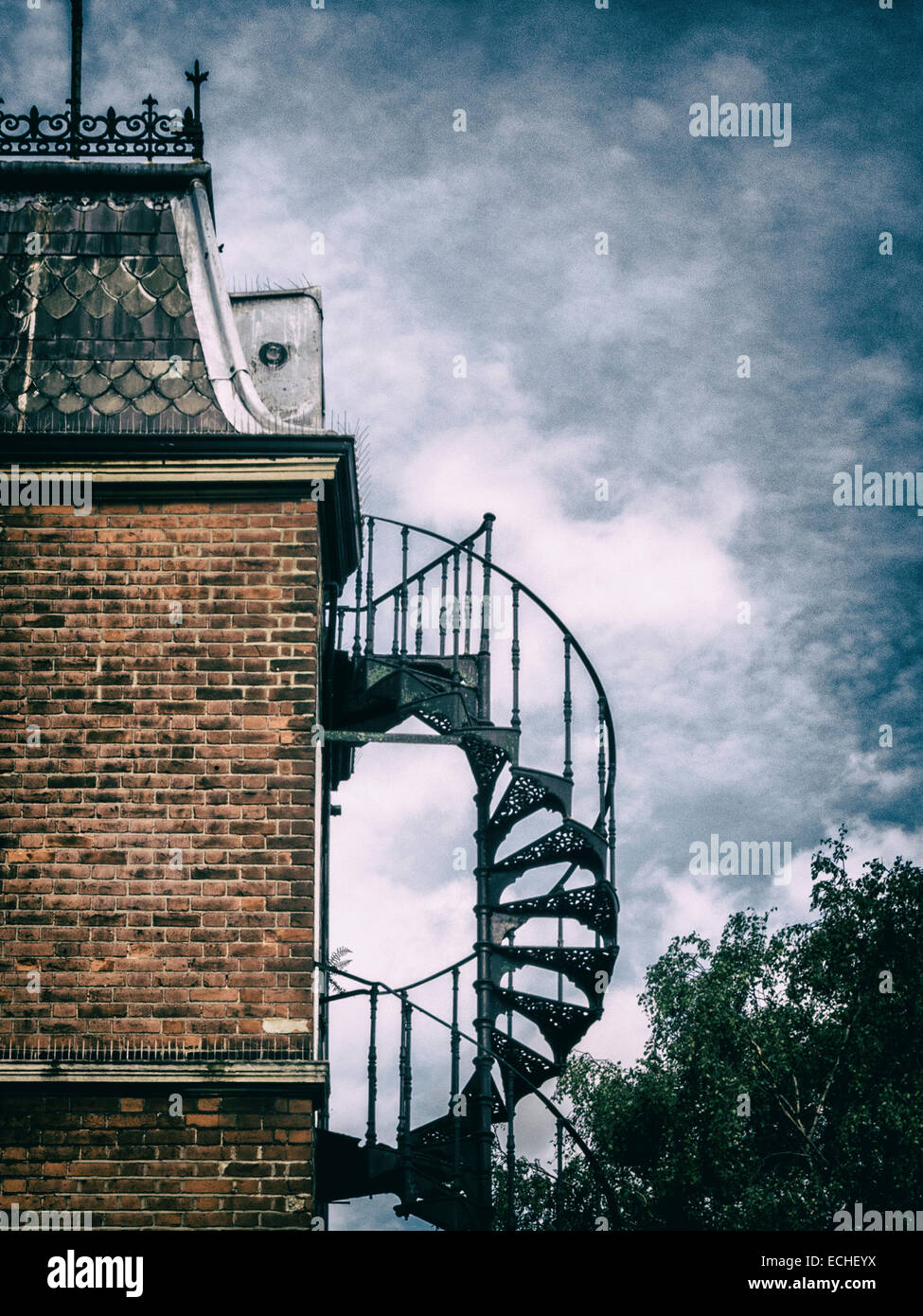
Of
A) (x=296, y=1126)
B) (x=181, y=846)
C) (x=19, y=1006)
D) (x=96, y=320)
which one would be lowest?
(x=296, y=1126)

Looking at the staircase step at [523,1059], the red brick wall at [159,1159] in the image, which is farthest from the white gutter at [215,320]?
the staircase step at [523,1059]

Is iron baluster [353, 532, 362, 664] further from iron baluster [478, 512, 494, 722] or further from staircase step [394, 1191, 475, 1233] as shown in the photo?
staircase step [394, 1191, 475, 1233]

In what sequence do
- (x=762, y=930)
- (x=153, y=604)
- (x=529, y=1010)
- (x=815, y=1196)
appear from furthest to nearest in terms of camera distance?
(x=762, y=930)
(x=815, y=1196)
(x=529, y=1010)
(x=153, y=604)

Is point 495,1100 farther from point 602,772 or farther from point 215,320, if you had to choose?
point 215,320

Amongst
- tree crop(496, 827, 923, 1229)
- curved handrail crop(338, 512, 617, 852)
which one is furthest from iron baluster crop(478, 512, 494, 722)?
tree crop(496, 827, 923, 1229)

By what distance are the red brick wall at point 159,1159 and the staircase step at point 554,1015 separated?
316 cm

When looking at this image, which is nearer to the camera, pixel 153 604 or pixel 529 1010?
pixel 153 604

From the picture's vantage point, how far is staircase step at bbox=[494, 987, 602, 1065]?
12.0 m

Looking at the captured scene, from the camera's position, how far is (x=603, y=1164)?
2933 cm

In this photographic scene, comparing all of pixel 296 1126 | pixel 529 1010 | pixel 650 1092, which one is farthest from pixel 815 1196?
pixel 296 1126

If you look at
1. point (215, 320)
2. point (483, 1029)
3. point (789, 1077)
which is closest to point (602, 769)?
point (483, 1029)

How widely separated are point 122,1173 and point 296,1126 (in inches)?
39.0

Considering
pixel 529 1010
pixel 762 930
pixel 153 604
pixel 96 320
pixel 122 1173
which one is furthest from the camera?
pixel 762 930
